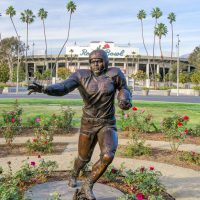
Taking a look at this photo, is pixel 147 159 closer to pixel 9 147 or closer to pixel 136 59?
pixel 9 147

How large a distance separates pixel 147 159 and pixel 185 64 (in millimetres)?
81466

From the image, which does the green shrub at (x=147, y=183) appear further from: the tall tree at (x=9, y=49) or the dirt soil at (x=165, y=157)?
the tall tree at (x=9, y=49)

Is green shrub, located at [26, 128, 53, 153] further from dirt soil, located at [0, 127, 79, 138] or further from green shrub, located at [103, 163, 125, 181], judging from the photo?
green shrub, located at [103, 163, 125, 181]

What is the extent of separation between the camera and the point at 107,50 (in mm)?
81188

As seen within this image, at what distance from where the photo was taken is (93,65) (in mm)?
4684

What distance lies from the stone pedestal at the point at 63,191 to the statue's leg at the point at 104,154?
563mm

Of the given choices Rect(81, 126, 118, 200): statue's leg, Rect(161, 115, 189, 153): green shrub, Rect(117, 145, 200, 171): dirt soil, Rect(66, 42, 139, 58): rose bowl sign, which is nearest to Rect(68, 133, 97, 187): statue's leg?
Rect(81, 126, 118, 200): statue's leg

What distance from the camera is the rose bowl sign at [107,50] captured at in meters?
80.9

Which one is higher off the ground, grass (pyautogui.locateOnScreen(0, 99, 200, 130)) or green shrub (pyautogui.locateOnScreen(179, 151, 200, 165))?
grass (pyautogui.locateOnScreen(0, 99, 200, 130))

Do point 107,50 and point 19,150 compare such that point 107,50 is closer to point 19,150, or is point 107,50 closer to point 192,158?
point 19,150

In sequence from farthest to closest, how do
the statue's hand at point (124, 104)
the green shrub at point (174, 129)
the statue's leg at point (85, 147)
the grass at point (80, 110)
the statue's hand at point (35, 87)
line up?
the grass at point (80, 110), the green shrub at point (174, 129), the statue's leg at point (85, 147), the statue's hand at point (124, 104), the statue's hand at point (35, 87)

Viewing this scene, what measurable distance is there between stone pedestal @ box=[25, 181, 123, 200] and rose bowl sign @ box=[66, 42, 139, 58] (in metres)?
75.4

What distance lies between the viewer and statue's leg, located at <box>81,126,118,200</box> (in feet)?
14.7

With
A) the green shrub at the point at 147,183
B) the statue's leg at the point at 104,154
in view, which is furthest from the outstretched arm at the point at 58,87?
the green shrub at the point at 147,183
